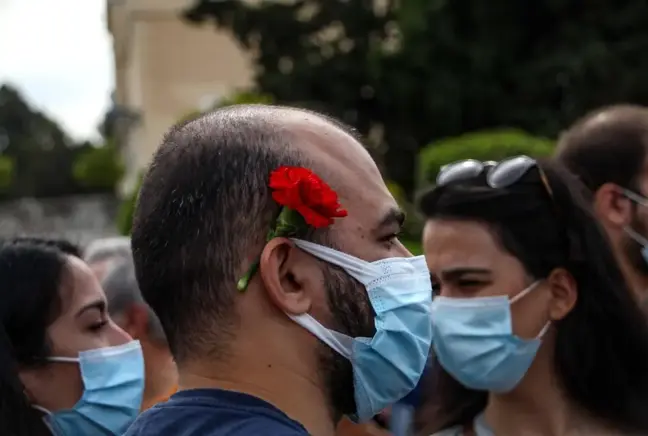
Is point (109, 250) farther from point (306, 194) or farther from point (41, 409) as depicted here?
point (306, 194)

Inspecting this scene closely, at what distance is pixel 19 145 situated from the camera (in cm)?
5875

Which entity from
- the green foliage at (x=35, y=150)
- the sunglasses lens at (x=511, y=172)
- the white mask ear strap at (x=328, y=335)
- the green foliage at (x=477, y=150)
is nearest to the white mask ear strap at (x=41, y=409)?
the sunglasses lens at (x=511, y=172)

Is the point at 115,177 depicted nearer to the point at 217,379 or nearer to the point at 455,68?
the point at 455,68

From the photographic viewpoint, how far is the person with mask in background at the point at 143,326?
3.90 m

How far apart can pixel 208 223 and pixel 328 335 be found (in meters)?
0.27

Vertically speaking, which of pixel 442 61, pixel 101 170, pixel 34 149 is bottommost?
pixel 34 149

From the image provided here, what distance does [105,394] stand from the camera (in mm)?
3246

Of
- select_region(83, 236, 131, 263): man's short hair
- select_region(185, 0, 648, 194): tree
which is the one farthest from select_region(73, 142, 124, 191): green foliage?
select_region(83, 236, 131, 263): man's short hair

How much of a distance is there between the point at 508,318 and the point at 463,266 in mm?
200

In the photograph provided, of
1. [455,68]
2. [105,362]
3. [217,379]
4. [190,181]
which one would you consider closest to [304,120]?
[190,181]

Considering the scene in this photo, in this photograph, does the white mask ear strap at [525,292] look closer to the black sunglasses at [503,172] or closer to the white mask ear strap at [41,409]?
the black sunglasses at [503,172]

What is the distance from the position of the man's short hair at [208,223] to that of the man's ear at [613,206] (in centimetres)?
201

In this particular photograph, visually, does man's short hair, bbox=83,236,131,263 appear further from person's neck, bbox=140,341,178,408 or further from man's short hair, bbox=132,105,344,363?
man's short hair, bbox=132,105,344,363

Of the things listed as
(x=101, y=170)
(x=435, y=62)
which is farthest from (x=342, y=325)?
(x=101, y=170)
